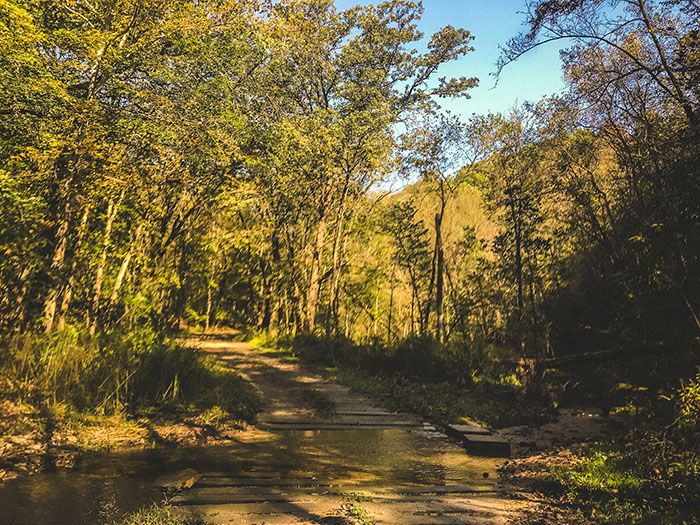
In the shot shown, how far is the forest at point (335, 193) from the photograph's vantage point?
662 centimetres

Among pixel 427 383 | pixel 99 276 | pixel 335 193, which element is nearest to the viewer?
pixel 99 276

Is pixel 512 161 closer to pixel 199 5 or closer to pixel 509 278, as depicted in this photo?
pixel 509 278

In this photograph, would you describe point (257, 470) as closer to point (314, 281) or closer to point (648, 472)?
point (648, 472)

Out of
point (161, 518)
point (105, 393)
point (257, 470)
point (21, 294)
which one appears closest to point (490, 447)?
point (257, 470)

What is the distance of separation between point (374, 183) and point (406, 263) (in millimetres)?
4544

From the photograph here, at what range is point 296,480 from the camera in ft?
17.1

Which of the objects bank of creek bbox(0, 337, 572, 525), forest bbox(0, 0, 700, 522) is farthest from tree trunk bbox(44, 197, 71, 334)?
bank of creek bbox(0, 337, 572, 525)

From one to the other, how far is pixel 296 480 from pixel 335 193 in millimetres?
18865

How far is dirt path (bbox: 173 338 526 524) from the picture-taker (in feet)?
13.3


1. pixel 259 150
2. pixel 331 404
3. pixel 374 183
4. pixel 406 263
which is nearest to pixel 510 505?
pixel 331 404

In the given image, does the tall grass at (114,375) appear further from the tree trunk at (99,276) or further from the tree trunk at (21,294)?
the tree trunk at (99,276)

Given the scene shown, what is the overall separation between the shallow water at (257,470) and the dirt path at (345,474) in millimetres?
16

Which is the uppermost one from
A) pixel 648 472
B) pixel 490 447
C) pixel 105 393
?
pixel 105 393

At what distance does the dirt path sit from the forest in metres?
1.26
